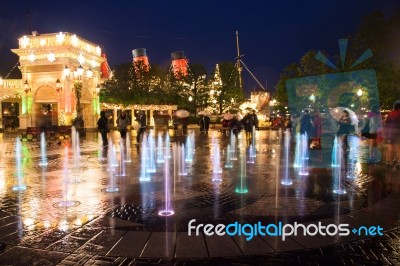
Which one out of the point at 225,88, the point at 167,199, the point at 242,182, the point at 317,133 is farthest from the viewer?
the point at 225,88

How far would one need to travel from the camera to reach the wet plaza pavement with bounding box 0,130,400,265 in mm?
4398

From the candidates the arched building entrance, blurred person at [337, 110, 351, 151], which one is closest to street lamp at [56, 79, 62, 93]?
the arched building entrance

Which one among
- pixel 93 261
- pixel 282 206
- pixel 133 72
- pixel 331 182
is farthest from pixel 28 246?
pixel 133 72

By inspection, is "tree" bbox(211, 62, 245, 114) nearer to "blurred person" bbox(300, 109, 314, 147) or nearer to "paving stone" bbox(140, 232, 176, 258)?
"blurred person" bbox(300, 109, 314, 147)

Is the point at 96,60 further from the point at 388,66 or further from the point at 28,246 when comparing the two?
the point at 28,246

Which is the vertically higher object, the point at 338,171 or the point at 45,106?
the point at 45,106

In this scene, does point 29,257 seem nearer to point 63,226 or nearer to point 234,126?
point 63,226

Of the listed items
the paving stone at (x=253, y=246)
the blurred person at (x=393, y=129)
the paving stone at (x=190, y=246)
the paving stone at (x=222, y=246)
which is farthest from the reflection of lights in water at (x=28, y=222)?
the blurred person at (x=393, y=129)

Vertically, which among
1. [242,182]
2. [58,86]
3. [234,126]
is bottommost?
[242,182]

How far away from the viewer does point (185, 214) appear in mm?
6012

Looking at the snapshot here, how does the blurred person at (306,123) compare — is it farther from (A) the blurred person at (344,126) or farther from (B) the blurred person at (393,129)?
(B) the blurred person at (393,129)

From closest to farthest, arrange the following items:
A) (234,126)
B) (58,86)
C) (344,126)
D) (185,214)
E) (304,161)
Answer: (185,214), (304,161), (344,126), (234,126), (58,86)

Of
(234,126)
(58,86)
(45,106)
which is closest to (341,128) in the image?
(234,126)

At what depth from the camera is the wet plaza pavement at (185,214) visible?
4398mm
